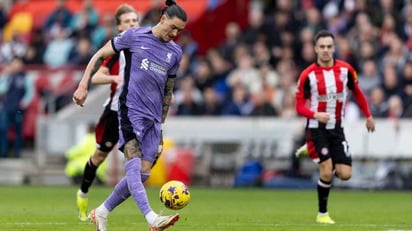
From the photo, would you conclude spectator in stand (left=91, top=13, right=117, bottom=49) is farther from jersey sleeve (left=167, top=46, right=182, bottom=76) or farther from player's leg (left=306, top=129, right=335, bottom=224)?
jersey sleeve (left=167, top=46, right=182, bottom=76)

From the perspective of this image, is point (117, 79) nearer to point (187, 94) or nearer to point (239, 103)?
point (239, 103)

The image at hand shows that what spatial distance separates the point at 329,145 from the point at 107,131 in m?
2.89

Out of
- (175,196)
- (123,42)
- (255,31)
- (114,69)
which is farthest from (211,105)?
(175,196)

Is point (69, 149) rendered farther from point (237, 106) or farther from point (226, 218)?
point (226, 218)

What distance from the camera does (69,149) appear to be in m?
27.6

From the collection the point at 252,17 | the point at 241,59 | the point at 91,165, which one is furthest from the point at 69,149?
the point at 91,165

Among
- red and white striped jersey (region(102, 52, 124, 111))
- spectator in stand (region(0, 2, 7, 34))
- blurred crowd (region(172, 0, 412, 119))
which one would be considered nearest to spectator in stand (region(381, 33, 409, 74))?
blurred crowd (region(172, 0, 412, 119))

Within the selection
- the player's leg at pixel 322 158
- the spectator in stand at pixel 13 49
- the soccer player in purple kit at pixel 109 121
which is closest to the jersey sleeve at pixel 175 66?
the soccer player in purple kit at pixel 109 121

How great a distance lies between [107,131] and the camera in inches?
615

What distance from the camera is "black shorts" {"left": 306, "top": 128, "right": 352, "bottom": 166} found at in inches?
626

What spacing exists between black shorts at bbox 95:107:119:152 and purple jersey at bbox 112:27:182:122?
8.97ft

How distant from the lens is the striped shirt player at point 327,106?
15891mm

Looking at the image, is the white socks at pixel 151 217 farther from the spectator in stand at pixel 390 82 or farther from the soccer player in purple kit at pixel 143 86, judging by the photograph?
the spectator in stand at pixel 390 82

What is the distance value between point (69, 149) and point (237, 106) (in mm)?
3907
